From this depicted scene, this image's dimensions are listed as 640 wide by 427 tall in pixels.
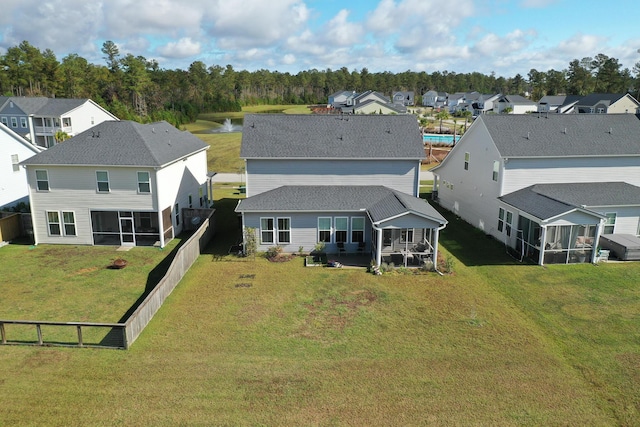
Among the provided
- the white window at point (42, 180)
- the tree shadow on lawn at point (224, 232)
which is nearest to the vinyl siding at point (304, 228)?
the tree shadow on lawn at point (224, 232)

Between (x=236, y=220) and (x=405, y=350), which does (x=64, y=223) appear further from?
(x=405, y=350)

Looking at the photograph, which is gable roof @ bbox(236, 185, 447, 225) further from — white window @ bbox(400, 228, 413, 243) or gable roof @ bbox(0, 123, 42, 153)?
gable roof @ bbox(0, 123, 42, 153)

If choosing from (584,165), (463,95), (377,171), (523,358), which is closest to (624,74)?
(463,95)

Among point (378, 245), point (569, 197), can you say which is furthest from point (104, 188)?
point (569, 197)

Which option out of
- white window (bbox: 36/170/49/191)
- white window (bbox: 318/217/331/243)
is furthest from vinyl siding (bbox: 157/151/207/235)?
white window (bbox: 318/217/331/243)

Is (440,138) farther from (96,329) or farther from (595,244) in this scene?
(96,329)

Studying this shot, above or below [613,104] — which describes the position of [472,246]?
Answer: below

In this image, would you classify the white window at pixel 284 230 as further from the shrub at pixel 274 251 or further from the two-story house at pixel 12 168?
the two-story house at pixel 12 168
